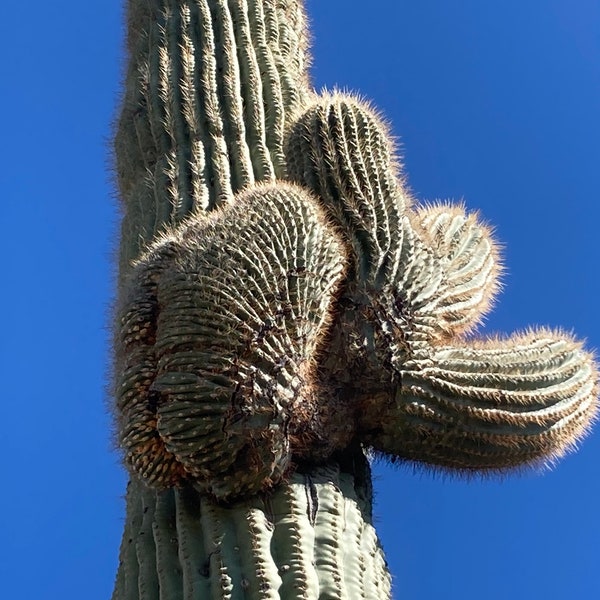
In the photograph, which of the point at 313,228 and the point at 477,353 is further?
the point at 477,353

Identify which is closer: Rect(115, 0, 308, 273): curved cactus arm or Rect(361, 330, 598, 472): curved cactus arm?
Rect(361, 330, 598, 472): curved cactus arm

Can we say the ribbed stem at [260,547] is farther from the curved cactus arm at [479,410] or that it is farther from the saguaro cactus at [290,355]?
the curved cactus arm at [479,410]

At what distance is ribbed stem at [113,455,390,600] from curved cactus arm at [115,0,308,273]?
3.32 ft

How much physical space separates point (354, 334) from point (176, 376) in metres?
0.60

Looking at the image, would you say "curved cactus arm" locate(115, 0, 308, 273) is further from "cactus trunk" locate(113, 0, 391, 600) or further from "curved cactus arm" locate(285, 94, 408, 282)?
"curved cactus arm" locate(285, 94, 408, 282)

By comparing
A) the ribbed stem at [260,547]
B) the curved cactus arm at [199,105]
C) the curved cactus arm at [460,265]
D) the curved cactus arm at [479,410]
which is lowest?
the ribbed stem at [260,547]

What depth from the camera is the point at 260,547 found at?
2506 millimetres

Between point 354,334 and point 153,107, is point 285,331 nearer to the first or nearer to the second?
point 354,334

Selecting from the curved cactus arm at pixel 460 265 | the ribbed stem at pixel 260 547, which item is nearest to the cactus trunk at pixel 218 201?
the ribbed stem at pixel 260 547

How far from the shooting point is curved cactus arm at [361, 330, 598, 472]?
9.52 ft

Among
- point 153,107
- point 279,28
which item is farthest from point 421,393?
point 279,28

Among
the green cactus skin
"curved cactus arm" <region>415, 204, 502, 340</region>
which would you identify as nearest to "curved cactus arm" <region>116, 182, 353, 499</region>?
the green cactus skin

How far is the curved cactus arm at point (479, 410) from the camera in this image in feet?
9.52

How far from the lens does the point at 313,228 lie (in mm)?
2883
